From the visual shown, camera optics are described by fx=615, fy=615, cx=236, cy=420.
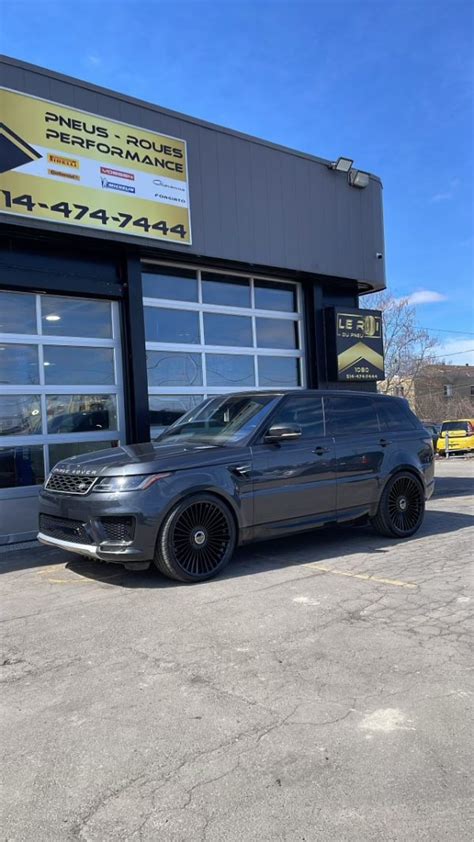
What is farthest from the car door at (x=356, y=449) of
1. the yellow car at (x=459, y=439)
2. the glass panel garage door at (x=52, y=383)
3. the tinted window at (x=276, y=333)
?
the yellow car at (x=459, y=439)

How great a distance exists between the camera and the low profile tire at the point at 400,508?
739 centimetres

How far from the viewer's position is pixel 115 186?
9.28 meters

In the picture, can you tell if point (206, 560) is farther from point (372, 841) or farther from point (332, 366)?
point (332, 366)

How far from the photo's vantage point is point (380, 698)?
132 inches

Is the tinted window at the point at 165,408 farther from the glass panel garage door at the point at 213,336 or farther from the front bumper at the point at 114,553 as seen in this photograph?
the front bumper at the point at 114,553

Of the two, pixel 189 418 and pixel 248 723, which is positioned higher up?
pixel 189 418

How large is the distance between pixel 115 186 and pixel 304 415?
16.2 feet

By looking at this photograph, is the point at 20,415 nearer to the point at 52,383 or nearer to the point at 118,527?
the point at 52,383

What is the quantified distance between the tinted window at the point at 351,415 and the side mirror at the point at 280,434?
0.95 m

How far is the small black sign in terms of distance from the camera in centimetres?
1244

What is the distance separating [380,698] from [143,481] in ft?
9.36

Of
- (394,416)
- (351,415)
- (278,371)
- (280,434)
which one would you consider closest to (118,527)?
(280,434)

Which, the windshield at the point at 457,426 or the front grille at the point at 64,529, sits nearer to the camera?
the front grille at the point at 64,529

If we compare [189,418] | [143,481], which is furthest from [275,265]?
[143,481]
